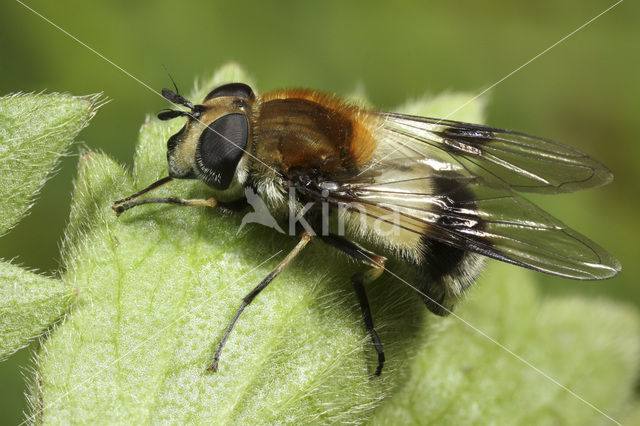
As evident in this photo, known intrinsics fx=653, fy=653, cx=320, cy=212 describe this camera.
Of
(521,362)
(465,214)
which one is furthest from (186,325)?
(521,362)

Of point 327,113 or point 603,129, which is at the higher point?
point 327,113

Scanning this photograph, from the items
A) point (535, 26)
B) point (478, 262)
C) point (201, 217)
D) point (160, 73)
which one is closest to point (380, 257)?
point (478, 262)

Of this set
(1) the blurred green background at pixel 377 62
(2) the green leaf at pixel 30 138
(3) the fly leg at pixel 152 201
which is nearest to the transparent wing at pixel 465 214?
(3) the fly leg at pixel 152 201

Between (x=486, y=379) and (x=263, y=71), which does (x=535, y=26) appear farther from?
(x=486, y=379)

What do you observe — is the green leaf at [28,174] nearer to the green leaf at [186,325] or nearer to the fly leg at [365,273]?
the green leaf at [186,325]

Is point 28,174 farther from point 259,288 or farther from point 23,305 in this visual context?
point 259,288

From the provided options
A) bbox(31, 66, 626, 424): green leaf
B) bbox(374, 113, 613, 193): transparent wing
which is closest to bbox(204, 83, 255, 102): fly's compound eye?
bbox(31, 66, 626, 424): green leaf

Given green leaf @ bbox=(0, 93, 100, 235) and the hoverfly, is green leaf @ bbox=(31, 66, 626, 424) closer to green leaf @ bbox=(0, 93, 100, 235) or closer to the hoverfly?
the hoverfly
